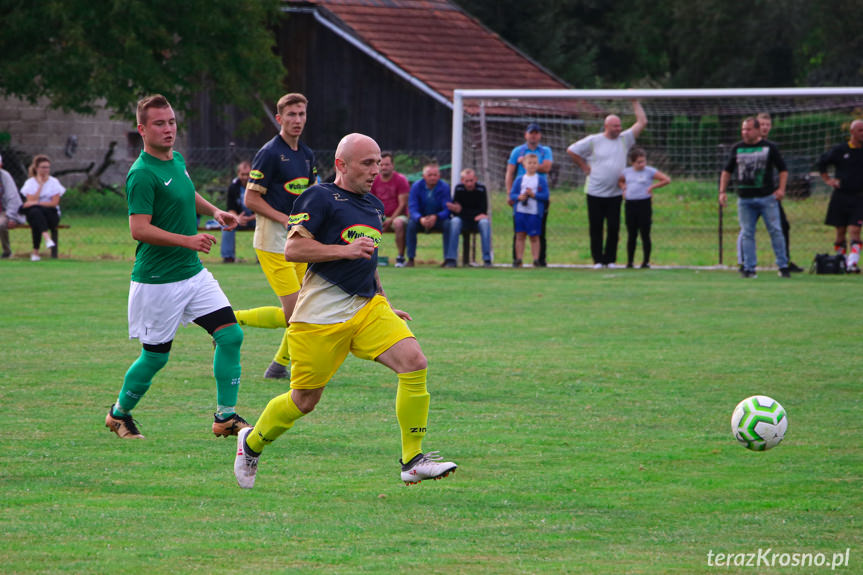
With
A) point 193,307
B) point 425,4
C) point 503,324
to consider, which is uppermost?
point 425,4

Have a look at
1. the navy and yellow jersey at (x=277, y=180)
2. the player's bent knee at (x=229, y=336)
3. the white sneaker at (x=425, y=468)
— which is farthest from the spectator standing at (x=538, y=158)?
the white sneaker at (x=425, y=468)

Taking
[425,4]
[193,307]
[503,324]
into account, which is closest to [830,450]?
[193,307]

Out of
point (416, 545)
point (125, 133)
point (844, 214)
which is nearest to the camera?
point (416, 545)

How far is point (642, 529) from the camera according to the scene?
5.15 meters

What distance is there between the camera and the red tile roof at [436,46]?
33750mm

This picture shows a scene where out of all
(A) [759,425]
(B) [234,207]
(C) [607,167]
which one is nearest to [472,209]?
(C) [607,167]

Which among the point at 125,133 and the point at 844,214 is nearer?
the point at 844,214

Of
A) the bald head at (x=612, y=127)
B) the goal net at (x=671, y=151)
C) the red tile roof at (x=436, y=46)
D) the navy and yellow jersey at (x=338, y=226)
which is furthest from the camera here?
the red tile roof at (x=436, y=46)

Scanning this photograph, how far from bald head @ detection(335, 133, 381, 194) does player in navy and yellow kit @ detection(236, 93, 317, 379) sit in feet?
9.12

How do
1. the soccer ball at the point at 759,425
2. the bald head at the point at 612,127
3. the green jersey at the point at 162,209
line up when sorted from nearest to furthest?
1. the soccer ball at the point at 759,425
2. the green jersey at the point at 162,209
3. the bald head at the point at 612,127

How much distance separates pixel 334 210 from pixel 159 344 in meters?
1.75

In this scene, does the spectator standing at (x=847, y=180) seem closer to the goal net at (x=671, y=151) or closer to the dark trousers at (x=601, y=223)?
the goal net at (x=671, y=151)

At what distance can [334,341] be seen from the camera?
5.89 m

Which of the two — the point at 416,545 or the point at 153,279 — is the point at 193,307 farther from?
the point at 416,545
